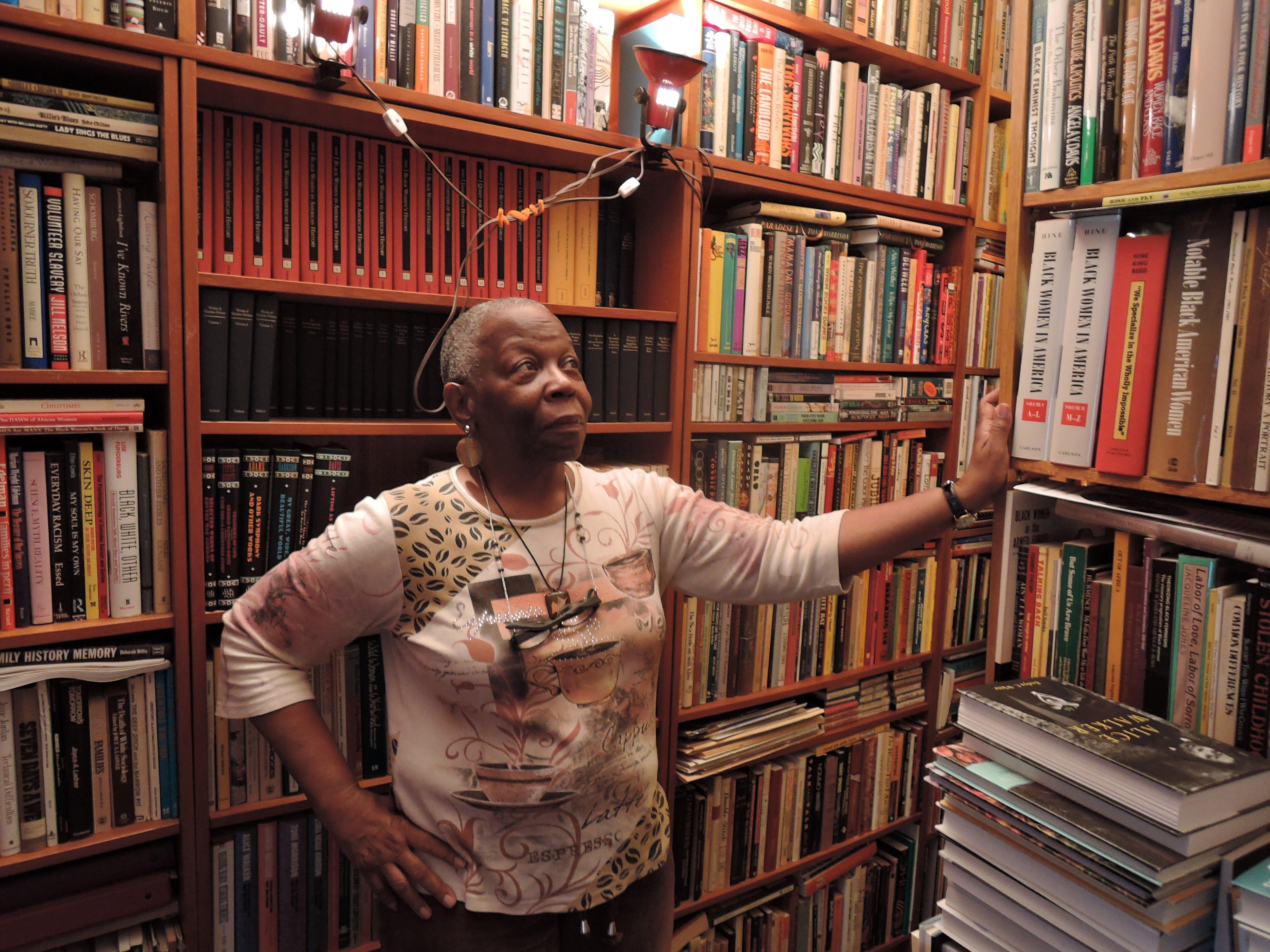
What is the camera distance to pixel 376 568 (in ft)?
3.74

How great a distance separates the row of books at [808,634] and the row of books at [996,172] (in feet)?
3.28

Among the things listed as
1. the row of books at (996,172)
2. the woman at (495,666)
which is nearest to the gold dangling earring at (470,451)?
the woman at (495,666)

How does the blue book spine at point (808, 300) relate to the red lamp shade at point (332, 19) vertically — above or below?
below

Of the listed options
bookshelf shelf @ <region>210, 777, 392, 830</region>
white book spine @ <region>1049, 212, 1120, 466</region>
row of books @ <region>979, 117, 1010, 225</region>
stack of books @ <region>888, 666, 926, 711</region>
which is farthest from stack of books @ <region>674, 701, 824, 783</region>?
row of books @ <region>979, 117, 1010, 225</region>

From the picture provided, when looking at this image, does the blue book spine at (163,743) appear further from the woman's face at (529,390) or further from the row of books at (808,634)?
the row of books at (808,634)

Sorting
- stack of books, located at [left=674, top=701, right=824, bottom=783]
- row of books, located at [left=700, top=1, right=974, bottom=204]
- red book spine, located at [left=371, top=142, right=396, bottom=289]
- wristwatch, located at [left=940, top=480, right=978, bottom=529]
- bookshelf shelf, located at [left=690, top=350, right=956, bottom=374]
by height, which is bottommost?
stack of books, located at [left=674, top=701, right=824, bottom=783]

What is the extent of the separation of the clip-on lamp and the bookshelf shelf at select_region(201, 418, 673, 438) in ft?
1.81

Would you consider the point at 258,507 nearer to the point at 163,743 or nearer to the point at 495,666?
the point at 163,743

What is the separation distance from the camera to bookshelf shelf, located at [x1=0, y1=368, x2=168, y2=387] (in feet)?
3.96

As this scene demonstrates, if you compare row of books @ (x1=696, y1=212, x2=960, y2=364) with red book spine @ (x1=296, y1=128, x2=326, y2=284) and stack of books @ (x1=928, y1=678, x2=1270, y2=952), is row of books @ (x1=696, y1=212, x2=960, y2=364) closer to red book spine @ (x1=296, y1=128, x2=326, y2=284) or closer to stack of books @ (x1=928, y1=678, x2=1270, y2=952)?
red book spine @ (x1=296, y1=128, x2=326, y2=284)

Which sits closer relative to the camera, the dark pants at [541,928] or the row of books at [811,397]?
the dark pants at [541,928]

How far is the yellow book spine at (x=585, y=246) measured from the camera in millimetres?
1765

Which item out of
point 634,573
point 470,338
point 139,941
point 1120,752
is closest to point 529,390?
point 470,338

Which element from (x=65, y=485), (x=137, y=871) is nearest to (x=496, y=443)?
(x=65, y=485)
